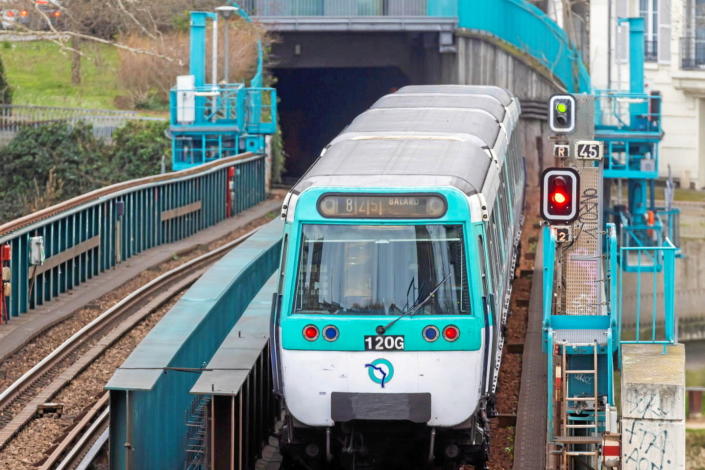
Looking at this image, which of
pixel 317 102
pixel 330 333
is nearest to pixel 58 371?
pixel 330 333

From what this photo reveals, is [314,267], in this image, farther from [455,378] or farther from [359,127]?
[359,127]

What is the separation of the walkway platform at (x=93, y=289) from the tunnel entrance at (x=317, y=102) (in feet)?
55.4

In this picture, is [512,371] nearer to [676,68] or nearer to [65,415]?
[65,415]

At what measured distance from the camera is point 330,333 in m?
11.2

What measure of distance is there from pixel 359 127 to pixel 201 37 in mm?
18061

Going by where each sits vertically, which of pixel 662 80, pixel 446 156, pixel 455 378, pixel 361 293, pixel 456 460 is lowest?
pixel 456 460

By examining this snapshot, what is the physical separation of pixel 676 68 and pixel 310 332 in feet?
117

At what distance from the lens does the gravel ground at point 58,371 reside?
42.1 feet

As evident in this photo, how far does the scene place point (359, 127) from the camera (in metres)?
15.2

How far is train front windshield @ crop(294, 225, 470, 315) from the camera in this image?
11.3 meters

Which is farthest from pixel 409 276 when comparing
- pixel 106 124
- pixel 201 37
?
pixel 106 124

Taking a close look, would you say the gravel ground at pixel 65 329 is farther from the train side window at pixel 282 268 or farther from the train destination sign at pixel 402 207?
the train destination sign at pixel 402 207

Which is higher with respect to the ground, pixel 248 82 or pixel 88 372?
pixel 248 82

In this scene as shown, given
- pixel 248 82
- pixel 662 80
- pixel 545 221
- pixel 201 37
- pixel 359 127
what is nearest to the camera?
pixel 545 221
